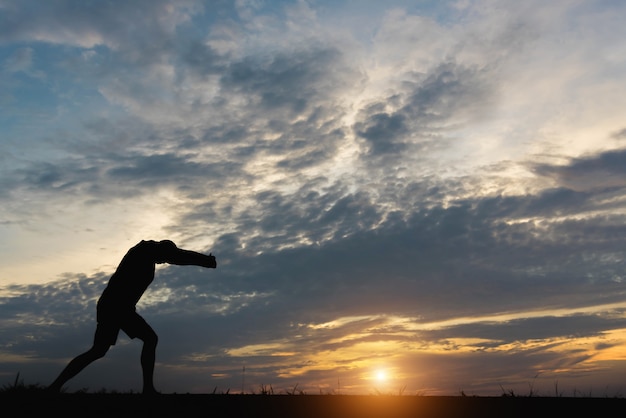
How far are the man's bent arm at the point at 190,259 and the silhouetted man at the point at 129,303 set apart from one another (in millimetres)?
138

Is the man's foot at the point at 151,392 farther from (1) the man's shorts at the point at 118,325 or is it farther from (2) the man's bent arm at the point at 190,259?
(2) the man's bent arm at the point at 190,259

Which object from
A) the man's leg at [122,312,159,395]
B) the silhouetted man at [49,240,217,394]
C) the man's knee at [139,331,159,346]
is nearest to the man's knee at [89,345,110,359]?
the silhouetted man at [49,240,217,394]

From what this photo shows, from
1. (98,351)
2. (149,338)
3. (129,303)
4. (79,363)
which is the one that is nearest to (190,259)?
(129,303)

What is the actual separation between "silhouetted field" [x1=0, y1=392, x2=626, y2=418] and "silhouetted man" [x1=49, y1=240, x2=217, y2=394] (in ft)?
2.82

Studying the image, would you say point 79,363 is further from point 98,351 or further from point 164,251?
point 164,251

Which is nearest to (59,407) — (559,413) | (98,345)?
(98,345)

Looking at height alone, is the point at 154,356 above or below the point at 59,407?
above

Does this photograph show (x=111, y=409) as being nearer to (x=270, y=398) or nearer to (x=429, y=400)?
(x=270, y=398)

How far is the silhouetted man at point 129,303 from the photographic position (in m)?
10.3

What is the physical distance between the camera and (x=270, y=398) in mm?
9461

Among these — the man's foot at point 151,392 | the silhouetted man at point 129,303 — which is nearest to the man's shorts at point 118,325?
the silhouetted man at point 129,303

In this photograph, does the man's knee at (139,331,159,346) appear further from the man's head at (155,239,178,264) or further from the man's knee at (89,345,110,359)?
the man's head at (155,239,178,264)

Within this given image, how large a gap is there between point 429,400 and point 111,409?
4781 mm

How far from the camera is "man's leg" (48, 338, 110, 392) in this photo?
987 centimetres
